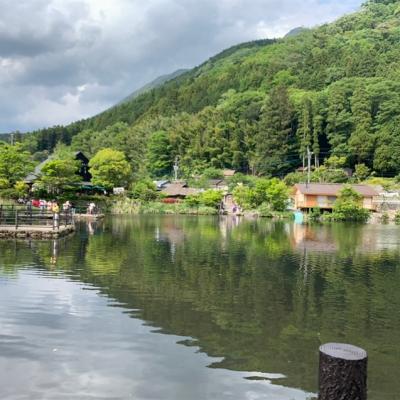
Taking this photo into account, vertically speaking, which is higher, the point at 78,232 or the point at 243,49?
the point at 243,49

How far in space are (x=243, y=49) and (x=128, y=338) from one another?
146934 mm

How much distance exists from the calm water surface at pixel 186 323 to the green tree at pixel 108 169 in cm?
3155

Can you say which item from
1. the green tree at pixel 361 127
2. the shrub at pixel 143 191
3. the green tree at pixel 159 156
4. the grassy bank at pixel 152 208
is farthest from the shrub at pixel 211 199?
the green tree at pixel 159 156

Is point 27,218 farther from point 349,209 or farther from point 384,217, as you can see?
point 384,217

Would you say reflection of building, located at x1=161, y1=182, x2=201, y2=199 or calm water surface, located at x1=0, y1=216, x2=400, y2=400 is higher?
reflection of building, located at x1=161, y1=182, x2=201, y2=199

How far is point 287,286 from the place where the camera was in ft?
35.8

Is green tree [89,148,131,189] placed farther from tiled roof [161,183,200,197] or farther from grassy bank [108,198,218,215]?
tiled roof [161,183,200,197]

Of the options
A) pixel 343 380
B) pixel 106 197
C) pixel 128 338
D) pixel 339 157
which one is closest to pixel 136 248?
pixel 128 338

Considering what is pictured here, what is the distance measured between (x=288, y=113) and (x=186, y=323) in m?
65.3

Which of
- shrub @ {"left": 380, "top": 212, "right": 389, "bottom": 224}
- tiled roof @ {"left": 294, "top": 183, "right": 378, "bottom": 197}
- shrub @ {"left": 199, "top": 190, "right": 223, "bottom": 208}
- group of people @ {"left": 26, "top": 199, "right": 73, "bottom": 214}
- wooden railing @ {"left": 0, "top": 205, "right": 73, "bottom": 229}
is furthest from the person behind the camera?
shrub @ {"left": 199, "top": 190, "right": 223, "bottom": 208}

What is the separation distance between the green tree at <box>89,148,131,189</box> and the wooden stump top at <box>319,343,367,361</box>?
148ft

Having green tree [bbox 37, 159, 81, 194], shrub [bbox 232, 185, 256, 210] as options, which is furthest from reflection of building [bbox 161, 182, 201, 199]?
green tree [bbox 37, 159, 81, 194]

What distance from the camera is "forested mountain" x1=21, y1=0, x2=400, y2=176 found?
6519 cm

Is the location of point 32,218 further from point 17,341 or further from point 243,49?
point 243,49
